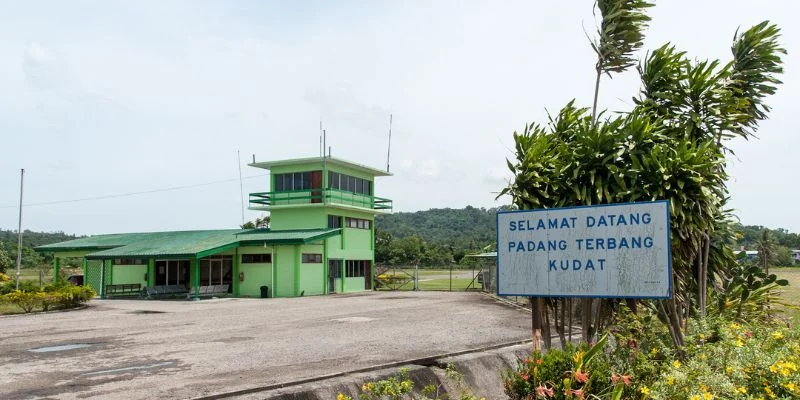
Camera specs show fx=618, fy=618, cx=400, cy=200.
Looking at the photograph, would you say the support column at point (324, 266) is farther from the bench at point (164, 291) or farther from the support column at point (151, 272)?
the support column at point (151, 272)

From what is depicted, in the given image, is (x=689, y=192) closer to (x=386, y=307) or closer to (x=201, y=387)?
(x=201, y=387)

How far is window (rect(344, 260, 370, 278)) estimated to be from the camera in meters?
37.4

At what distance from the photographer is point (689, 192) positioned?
7156 millimetres

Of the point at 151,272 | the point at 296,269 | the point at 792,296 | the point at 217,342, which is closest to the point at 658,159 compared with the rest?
the point at 217,342

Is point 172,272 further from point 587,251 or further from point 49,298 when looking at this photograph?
point 587,251

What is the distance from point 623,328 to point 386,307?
58.0ft

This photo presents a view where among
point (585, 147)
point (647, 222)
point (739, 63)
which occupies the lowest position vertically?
point (647, 222)

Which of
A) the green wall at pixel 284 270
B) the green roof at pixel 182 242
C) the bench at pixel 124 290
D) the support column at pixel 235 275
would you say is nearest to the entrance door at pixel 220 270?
the support column at pixel 235 275

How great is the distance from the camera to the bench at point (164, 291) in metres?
32.3

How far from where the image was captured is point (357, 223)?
39.0 metres

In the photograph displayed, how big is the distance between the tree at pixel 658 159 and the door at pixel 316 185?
27757 mm

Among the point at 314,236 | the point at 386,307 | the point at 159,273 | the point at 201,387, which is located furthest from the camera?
the point at 159,273

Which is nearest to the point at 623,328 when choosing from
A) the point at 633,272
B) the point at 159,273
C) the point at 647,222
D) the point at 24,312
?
the point at 633,272

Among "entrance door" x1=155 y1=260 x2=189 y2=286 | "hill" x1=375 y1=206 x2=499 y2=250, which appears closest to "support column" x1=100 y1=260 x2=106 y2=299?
"entrance door" x1=155 y1=260 x2=189 y2=286
